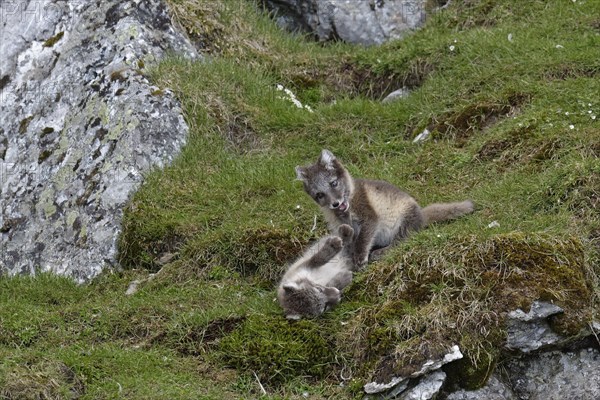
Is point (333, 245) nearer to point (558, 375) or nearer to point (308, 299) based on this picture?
point (308, 299)

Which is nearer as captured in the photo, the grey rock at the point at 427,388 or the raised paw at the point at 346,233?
the grey rock at the point at 427,388

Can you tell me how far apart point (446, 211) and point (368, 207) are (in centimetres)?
71

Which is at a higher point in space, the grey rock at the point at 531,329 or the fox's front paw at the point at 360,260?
the fox's front paw at the point at 360,260

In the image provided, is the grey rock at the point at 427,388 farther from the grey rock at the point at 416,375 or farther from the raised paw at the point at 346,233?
the raised paw at the point at 346,233

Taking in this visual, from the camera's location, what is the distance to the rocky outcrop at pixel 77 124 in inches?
406

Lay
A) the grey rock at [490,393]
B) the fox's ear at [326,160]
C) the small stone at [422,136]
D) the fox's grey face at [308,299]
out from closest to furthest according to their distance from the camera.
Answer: the grey rock at [490,393], the fox's grey face at [308,299], the fox's ear at [326,160], the small stone at [422,136]

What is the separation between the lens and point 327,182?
8.88 metres

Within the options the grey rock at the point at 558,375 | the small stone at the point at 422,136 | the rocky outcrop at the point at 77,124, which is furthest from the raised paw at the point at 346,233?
the small stone at the point at 422,136

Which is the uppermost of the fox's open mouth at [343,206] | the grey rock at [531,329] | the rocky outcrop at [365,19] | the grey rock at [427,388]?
the fox's open mouth at [343,206]

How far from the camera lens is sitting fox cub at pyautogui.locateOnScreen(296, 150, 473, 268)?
876 centimetres

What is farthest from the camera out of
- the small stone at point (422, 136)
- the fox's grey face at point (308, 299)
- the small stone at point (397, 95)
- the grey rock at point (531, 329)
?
the small stone at point (397, 95)

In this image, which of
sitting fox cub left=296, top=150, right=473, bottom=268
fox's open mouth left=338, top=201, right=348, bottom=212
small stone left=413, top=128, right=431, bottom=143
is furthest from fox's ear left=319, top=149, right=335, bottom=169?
small stone left=413, top=128, right=431, bottom=143

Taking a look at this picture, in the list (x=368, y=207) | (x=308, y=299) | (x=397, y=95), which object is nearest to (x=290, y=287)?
(x=308, y=299)

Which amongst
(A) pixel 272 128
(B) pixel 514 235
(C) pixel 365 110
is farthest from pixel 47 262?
(B) pixel 514 235
